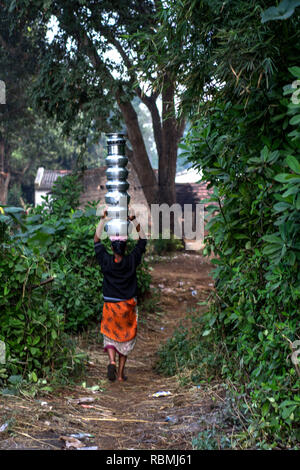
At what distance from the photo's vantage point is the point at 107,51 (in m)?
12.2

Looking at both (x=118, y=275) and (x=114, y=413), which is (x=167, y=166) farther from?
(x=114, y=413)

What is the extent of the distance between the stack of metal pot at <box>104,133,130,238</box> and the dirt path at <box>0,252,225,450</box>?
154 cm

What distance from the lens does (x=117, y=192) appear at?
5.18 metres

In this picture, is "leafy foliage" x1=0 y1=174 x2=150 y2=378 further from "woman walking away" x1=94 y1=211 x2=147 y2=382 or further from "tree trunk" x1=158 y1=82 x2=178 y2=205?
"tree trunk" x1=158 y1=82 x2=178 y2=205

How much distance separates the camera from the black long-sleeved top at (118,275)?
5.74 meters

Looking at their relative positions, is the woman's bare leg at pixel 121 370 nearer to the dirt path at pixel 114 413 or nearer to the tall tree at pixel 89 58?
the dirt path at pixel 114 413

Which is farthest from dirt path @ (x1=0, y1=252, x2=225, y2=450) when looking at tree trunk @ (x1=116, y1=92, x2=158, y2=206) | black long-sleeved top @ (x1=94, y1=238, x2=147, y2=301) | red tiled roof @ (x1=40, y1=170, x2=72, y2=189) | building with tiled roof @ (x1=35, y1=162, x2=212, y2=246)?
red tiled roof @ (x1=40, y1=170, x2=72, y2=189)

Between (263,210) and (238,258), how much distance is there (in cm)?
52

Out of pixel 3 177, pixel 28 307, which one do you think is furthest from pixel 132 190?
pixel 28 307

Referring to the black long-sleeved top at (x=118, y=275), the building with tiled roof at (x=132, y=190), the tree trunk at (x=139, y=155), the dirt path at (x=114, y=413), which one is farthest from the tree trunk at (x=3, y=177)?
the black long-sleeved top at (x=118, y=275)

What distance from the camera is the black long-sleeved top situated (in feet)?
18.8

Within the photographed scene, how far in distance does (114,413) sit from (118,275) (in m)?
1.62

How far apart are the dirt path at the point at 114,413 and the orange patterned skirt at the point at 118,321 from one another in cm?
46

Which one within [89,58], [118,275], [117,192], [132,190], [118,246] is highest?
[89,58]
